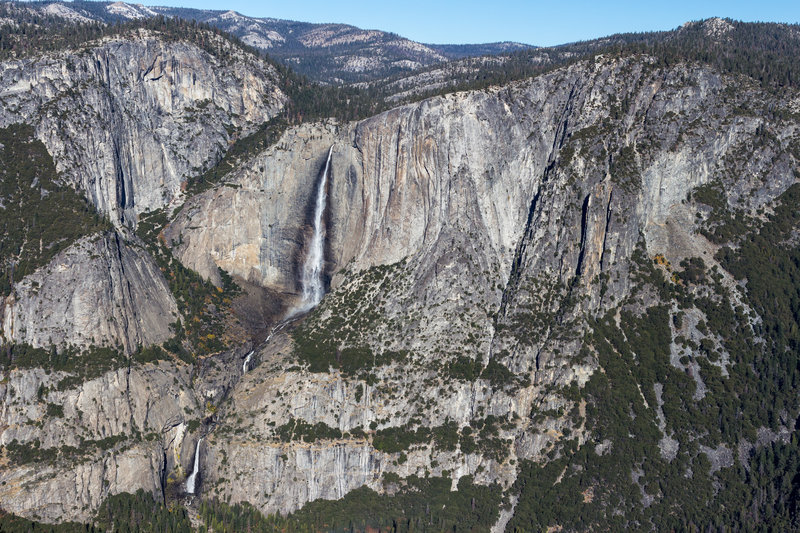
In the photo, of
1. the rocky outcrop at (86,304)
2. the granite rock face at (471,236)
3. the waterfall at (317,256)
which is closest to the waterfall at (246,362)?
the granite rock face at (471,236)

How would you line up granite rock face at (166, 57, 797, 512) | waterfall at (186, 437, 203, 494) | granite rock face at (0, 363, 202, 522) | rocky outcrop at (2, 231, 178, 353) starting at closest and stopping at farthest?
granite rock face at (0, 363, 202, 522) < rocky outcrop at (2, 231, 178, 353) < granite rock face at (166, 57, 797, 512) < waterfall at (186, 437, 203, 494)

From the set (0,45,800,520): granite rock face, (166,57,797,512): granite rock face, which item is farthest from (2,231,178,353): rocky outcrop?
(166,57,797,512): granite rock face

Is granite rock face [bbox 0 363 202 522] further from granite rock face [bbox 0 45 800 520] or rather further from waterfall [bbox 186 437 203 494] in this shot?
waterfall [bbox 186 437 203 494]

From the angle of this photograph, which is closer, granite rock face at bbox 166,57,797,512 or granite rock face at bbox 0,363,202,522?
granite rock face at bbox 0,363,202,522

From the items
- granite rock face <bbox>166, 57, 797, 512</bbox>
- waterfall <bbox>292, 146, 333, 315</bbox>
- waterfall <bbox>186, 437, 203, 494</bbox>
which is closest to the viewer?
granite rock face <bbox>166, 57, 797, 512</bbox>

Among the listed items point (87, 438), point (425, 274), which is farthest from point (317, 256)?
point (87, 438)

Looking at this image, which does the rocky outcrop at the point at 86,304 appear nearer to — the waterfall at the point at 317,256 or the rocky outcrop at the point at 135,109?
the rocky outcrop at the point at 135,109

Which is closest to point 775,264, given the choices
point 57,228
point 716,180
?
point 716,180
